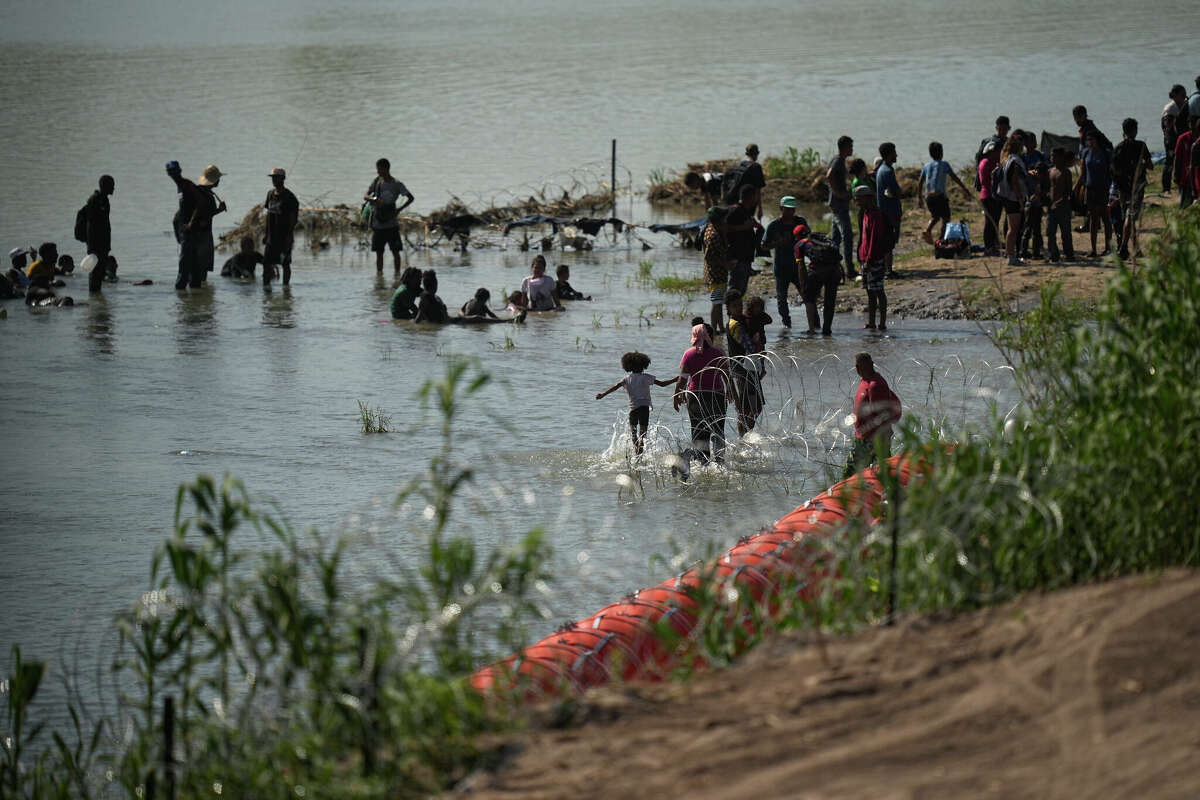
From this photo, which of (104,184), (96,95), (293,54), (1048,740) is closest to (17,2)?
(293,54)

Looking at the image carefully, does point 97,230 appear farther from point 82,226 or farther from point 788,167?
point 788,167

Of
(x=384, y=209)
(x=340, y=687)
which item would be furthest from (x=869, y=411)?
(x=384, y=209)

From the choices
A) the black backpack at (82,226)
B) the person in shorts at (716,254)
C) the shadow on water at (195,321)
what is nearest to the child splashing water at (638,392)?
the person in shorts at (716,254)

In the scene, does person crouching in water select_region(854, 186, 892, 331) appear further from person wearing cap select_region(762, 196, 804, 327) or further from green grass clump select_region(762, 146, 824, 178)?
green grass clump select_region(762, 146, 824, 178)

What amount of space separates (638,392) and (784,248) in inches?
234

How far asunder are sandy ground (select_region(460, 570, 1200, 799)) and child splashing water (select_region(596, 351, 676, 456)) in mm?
6508

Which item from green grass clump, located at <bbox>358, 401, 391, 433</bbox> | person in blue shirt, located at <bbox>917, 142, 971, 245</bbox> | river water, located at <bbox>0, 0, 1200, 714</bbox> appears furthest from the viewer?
person in blue shirt, located at <bbox>917, 142, 971, 245</bbox>

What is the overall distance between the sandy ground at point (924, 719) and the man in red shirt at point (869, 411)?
480 centimetres

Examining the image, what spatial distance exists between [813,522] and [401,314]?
40.0ft

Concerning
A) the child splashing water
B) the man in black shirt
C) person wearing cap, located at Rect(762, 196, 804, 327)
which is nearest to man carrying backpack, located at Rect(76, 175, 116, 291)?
the man in black shirt

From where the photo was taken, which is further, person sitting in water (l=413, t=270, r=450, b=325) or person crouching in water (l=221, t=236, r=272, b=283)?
person crouching in water (l=221, t=236, r=272, b=283)

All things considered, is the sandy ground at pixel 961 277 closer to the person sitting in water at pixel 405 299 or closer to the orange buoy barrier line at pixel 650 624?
the person sitting in water at pixel 405 299

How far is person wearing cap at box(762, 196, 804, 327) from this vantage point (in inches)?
682

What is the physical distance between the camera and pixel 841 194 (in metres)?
19.4
